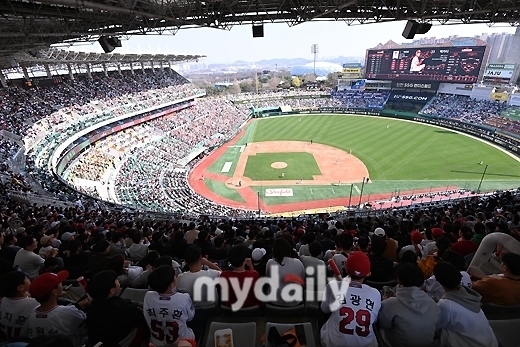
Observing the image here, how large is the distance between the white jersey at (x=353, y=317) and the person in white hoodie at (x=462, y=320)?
0.68 meters

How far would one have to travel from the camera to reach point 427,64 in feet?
179

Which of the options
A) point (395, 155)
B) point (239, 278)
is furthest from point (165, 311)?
point (395, 155)

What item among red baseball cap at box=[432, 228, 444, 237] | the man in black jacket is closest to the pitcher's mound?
red baseball cap at box=[432, 228, 444, 237]

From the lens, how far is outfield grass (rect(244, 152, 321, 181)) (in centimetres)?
3194

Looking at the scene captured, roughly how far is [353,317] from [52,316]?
122 inches

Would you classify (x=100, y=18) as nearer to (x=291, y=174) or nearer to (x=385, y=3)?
(x=385, y=3)

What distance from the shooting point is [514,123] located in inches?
1607

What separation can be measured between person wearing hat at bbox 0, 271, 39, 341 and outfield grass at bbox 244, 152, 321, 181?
28.1m

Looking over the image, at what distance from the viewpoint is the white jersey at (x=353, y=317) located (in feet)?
10.4

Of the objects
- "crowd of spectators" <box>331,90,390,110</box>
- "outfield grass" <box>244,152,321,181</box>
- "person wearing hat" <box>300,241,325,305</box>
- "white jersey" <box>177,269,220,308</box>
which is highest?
"white jersey" <box>177,269,220,308</box>

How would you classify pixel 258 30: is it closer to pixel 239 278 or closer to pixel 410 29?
pixel 410 29

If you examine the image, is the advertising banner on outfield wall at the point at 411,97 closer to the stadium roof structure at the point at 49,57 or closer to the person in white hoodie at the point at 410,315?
the stadium roof structure at the point at 49,57

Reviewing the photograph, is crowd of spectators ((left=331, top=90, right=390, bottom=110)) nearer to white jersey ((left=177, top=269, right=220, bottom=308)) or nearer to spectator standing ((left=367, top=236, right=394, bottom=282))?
spectator standing ((left=367, top=236, right=394, bottom=282))

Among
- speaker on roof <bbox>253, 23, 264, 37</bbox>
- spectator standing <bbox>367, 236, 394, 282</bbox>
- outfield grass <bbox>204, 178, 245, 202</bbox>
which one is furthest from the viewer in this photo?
outfield grass <bbox>204, 178, 245, 202</bbox>
